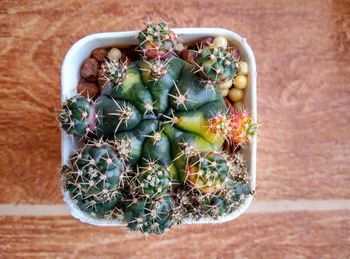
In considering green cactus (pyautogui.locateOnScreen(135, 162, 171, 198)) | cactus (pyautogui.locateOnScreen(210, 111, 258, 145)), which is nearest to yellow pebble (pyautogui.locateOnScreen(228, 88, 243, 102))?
cactus (pyautogui.locateOnScreen(210, 111, 258, 145))

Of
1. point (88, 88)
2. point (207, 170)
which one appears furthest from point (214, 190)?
point (88, 88)

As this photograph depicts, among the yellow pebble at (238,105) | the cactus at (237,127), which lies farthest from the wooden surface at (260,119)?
the cactus at (237,127)

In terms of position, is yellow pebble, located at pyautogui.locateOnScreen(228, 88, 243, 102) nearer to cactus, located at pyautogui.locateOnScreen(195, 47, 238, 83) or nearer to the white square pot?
the white square pot

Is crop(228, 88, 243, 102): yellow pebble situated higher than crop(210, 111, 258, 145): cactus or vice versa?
crop(228, 88, 243, 102): yellow pebble

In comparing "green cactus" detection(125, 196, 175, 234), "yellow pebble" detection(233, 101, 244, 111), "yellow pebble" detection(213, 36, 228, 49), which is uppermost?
"yellow pebble" detection(213, 36, 228, 49)

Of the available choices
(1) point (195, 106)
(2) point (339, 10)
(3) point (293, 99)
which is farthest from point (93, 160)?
(2) point (339, 10)

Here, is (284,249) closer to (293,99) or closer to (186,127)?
(293,99)
